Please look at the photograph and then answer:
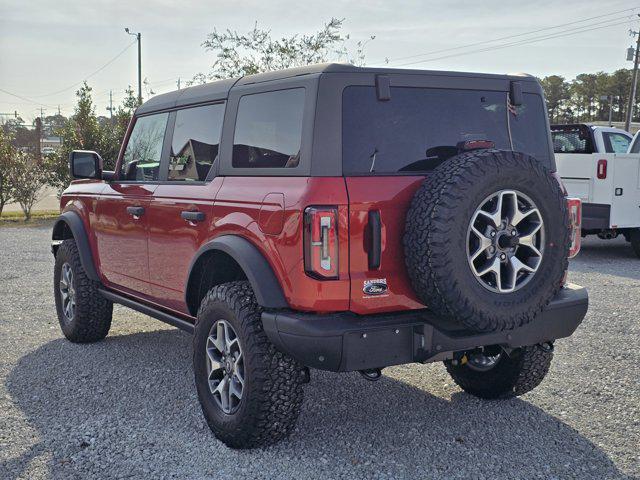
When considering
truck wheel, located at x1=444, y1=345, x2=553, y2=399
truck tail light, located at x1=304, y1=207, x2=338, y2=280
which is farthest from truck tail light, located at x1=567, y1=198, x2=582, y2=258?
truck tail light, located at x1=304, y1=207, x2=338, y2=280

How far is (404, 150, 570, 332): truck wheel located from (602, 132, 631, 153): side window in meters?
8.73

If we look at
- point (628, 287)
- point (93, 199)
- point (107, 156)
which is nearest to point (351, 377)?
point (93, 199)

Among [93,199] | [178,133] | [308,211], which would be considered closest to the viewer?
[308,211]

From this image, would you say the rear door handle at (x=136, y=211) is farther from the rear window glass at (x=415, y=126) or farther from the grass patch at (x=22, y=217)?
the grass patch at (x=22, y=217)

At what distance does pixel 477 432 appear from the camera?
165 inches

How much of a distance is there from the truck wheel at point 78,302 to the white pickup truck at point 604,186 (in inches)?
288

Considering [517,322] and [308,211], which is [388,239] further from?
[517,322]

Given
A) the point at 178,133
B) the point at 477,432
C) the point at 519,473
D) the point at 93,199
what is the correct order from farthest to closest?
the point at 93,199 < the point at 178,133 < the point at 477,432 < the point at 519,473

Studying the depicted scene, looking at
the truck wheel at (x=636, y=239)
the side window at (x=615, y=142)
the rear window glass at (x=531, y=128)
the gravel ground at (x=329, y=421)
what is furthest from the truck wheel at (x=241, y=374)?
the side window at (x=615, y=142)

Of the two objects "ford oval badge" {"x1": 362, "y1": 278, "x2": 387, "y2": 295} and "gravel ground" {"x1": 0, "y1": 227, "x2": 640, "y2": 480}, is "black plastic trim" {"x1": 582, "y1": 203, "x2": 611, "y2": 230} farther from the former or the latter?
"ford oval badge" {"x1": 362, "y1": 278, "x2": 387, "y2": 295}

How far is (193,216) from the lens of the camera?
14.0 ft

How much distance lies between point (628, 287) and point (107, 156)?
14581 mm

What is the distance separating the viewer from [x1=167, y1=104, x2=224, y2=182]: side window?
4.43m

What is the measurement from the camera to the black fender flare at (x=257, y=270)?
3559 mm
